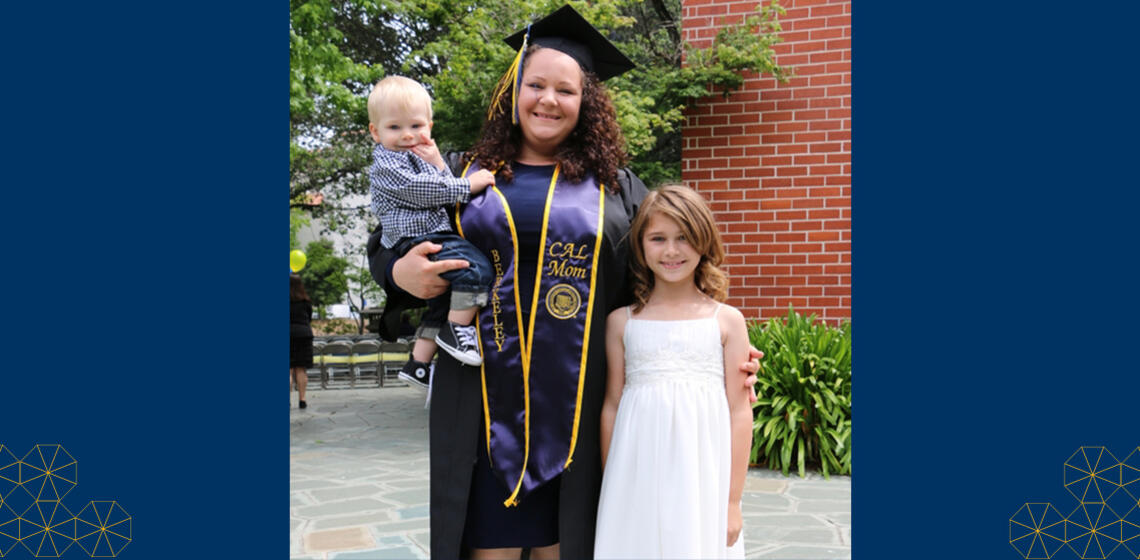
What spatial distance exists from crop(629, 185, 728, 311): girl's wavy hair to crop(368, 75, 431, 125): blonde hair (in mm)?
807

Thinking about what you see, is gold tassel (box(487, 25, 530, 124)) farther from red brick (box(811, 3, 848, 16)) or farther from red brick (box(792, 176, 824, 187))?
red brick (box(811, 3, 848, 16))

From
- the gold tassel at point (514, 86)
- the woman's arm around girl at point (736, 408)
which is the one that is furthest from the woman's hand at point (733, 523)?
the gold tassel at point (514, 86)

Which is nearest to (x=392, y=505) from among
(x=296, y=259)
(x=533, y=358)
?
(x=533, y=358)

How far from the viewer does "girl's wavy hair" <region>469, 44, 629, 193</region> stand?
7.75 ft

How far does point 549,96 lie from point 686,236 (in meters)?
0.56

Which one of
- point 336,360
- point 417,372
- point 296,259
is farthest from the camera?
point 336,360

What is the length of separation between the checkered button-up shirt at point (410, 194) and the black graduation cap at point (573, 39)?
19.4 inches

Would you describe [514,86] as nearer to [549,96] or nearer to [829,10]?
[549,96]

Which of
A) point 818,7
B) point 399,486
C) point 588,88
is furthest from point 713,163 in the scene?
point 588,88

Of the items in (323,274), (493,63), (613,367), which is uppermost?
(493,63)

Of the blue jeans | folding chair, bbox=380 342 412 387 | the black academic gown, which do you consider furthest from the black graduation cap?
folding chair, bbox=380 342 412 387

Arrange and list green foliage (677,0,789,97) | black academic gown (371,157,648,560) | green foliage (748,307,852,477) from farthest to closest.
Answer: green foliage (677,0,789,97) < green foliage (748,307,852,477) < black academic gown (371,157,648,560)

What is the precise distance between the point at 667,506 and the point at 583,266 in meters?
0.71

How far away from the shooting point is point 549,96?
7.50 ft
